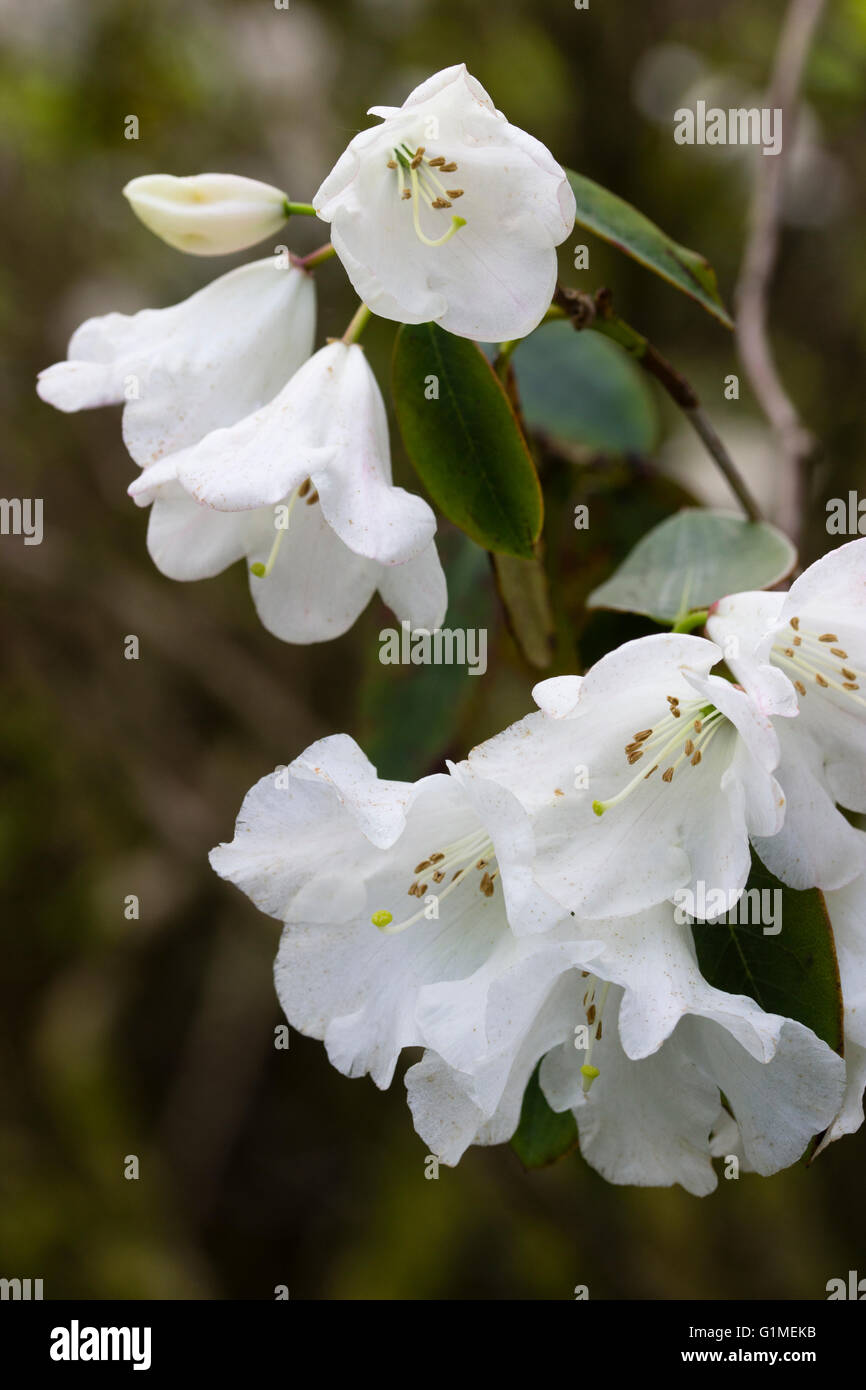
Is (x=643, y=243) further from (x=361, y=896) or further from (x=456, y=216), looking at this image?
(x=361, y=896)

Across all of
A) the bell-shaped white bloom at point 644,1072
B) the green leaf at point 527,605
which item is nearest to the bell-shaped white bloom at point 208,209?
the green leaf at point 527,605

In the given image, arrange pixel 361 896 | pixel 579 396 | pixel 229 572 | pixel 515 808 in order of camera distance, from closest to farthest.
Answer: pixel 515 808 < pixel 361 896 < pixel 579 396 < pixel 229 572

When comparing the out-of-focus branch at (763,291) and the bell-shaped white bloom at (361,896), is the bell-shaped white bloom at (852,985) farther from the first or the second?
the out-of-focus branch at (763,291)

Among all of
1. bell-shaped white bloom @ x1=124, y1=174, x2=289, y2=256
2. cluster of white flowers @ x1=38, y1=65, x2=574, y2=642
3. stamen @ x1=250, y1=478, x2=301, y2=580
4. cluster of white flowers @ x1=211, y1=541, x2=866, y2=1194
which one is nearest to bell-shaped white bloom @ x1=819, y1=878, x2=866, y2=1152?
cluster of white flowers @ x1=211, y1=541, x2=866, y2=1194

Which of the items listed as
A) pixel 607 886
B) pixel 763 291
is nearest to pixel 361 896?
pixel 607 886

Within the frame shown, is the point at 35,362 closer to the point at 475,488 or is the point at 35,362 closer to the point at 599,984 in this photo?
the point at 475,488

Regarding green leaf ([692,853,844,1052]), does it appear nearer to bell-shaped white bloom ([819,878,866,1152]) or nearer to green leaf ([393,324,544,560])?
bell-shaped white bloom ([819,878,866,1152])
